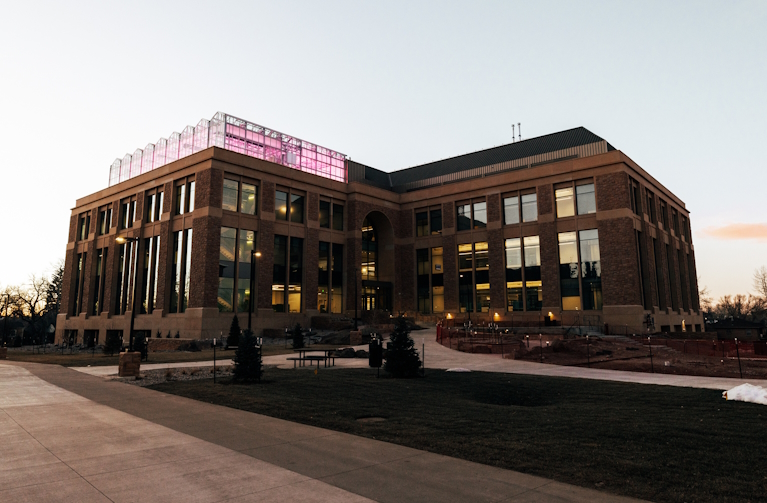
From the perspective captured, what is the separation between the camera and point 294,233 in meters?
52.6

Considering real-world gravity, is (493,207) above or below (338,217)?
above

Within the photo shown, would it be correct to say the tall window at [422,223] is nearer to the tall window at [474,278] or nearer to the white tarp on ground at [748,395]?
the tall window at [474,278]

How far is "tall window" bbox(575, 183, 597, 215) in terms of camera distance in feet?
161

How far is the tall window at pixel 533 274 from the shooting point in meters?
51.3

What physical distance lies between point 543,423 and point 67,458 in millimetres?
8583

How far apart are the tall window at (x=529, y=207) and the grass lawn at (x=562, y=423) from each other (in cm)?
3924

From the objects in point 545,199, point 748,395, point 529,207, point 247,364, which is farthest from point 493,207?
point 748,395

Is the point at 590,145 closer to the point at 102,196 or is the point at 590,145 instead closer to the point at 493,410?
the point at 493,410

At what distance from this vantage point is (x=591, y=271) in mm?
48094

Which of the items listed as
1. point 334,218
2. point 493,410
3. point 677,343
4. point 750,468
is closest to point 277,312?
point 334,218

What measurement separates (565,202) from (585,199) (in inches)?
86.9

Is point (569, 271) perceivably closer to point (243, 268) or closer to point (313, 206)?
point (313, 206)

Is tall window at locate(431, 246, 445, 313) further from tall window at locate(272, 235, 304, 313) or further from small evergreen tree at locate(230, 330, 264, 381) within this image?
small evergreen tree at locate(230, 330, 264, 381)

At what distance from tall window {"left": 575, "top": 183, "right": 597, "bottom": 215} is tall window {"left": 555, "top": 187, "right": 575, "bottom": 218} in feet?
2.22
